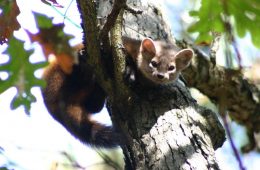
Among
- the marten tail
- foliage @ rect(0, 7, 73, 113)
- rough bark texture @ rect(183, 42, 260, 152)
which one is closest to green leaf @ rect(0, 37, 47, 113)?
foliage @ rect(0, 7, 73, 113)

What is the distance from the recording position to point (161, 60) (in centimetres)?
588

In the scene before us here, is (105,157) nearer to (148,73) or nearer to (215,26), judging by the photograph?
(215,26)

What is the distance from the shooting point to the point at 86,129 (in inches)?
205

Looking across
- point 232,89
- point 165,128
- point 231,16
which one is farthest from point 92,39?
point 232,89

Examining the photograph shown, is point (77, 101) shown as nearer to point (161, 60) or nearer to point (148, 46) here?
point (148, 46)

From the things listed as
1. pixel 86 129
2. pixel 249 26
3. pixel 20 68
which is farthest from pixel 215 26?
pixel 20 68

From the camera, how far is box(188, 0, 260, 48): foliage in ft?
12.2

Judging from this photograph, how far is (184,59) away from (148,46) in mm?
755

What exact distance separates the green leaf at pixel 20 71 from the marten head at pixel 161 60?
6.86ft

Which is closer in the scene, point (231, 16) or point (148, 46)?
point (231, 16)

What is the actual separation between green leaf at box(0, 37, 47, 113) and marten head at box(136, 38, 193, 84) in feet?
6.86

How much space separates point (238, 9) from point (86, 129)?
2237mm

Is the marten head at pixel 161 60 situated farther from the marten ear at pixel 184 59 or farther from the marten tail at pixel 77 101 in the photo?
the marten tail at pixel 77 101

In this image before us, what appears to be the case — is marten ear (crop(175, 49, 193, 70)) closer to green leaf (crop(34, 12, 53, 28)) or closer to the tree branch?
the tree branch
